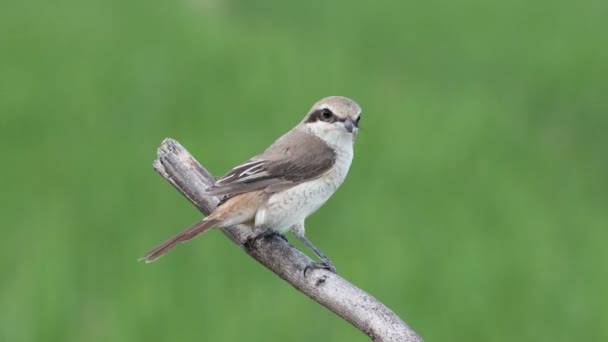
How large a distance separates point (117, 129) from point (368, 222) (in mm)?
2952

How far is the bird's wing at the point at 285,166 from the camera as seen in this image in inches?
183

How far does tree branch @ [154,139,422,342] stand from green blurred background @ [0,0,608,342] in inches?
115

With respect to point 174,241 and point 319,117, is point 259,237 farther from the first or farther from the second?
point 319,117

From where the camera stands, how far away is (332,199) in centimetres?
955

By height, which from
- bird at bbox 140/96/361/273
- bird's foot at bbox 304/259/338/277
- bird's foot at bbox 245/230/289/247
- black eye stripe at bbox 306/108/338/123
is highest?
black eye stripe at bbox 306/108/338/123

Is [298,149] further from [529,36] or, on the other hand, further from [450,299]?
[529,36]

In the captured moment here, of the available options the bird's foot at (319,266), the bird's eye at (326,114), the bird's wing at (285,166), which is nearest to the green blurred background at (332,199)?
the bird's wing at (285,166)

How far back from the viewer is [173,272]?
8.05 m

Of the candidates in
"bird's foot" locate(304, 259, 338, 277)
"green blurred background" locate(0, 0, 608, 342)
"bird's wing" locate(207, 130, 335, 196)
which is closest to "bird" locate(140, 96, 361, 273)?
"bird's wing" locate(207, 130, 335, 196)

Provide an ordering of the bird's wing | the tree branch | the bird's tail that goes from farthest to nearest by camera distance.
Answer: the bird's wing, the bird's tail, the tree branch

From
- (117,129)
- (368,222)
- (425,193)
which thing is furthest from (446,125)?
(117,129)

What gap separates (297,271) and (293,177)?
636 millimetres

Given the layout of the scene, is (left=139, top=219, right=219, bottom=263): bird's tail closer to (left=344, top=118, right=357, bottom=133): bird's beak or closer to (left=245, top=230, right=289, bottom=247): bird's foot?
(left=245, top=230, right=289, bottom=247): bird's foot

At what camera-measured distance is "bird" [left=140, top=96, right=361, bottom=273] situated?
179 inches
